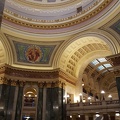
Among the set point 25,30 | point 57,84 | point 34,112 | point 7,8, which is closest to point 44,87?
point 57,84

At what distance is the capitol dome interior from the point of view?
1569 centimetres

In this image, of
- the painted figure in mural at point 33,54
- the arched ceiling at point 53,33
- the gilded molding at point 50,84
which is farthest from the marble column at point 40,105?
the painted figure in mural at point 33,54

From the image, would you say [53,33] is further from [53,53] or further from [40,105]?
[40,105]

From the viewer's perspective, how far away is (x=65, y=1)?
2020 cm

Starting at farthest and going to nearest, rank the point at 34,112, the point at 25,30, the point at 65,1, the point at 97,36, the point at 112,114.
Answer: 1. the point at 65,1
2. the point at 25,30
3. the point at 34,112
4. the point at 97,36
5. the point at 112,114

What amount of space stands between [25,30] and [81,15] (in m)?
6.41

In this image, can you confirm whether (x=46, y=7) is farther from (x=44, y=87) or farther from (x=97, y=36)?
(x=44, y=87)

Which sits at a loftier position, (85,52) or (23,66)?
(85,52)

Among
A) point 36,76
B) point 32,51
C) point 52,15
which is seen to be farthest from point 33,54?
point 52,15

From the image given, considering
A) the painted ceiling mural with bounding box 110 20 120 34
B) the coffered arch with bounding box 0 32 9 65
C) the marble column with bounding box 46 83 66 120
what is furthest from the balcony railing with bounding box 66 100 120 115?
the coffered arch with bounding box 0 32 9 65

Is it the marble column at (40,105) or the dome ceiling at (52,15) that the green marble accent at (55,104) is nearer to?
the marble column at (40,105)

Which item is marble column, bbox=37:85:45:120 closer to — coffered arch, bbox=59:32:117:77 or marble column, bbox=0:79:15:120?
marble column, bbox=0:79:15:120

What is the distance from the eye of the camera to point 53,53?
18984mm

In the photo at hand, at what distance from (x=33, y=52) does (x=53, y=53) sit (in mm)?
2269
